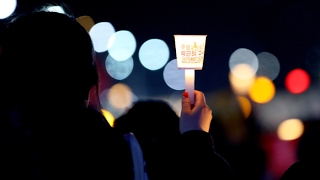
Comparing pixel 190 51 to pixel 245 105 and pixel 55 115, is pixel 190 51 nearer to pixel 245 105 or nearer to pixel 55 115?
pixel 55 115

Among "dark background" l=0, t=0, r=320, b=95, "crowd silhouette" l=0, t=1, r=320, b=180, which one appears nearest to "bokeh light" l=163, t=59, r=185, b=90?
"dark background" l=0, t=0, r=320, b=95

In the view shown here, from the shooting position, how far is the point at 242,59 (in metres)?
2.31

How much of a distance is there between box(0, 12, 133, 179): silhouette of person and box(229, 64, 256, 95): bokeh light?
5.80 feet

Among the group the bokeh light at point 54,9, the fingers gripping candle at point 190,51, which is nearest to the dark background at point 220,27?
the fingers gripping candle at point 190,51

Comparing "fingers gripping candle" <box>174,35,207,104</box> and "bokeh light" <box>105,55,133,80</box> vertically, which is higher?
"fingers gripping candle" <box>174,35,207,104</box>

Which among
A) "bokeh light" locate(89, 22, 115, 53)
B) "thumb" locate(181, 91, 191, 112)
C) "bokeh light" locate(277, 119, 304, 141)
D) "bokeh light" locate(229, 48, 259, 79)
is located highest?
"thumb" locate(181, 91, 191, 112)

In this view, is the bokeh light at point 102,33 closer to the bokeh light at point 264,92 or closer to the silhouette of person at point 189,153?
the bokeh light at point 264,92

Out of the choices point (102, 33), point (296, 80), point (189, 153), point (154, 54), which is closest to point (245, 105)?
point (296, 80)

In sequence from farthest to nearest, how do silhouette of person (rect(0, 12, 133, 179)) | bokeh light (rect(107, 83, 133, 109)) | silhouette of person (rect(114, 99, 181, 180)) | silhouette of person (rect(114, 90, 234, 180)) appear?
bokeh light (rect(107, 83, 133, 109)) → silhouette of person (rect(114, 99, 181, 180)) → silhouette of person (rect(114, 90, 234, 180)) → silhouette of person (rect(0, 12, 133, 179))

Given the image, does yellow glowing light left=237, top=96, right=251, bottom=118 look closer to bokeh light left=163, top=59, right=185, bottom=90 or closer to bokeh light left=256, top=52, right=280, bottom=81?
bokeh light left=256, top=52, right=280, bottom=81

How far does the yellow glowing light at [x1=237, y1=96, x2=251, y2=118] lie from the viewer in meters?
2.24

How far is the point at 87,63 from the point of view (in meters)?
0.64

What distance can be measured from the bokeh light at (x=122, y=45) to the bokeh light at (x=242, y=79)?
2.71ft

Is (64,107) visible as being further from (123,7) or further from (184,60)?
(123,7)
